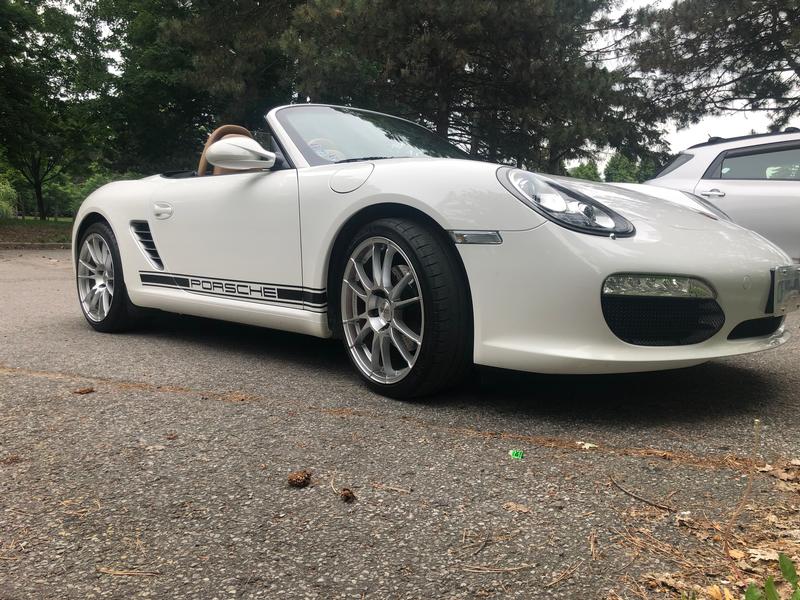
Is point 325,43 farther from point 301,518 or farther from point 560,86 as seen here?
point 301,518

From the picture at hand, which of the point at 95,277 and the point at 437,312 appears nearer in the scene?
the point at 437,312

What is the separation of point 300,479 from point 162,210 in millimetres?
2497

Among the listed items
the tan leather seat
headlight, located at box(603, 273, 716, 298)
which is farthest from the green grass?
headlight, located at box(603, 273, 716, 298)

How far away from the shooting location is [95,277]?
4336mm

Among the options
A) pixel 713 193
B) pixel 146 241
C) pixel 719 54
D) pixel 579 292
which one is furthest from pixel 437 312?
pixel 719 54

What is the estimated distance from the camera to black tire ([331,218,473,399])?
249cm

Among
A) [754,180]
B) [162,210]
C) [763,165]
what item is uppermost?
[763,165]

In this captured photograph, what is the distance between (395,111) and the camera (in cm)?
1623

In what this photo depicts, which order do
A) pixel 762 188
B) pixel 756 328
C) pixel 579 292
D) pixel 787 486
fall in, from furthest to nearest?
pixel 762 188 → pixel 756 328 → pixel 579 292 → pixel 787 486

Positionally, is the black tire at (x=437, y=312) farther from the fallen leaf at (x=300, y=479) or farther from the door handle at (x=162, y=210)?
the door handle at (x=162, y=210)

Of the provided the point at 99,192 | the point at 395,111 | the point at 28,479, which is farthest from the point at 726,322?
the point at 395,111

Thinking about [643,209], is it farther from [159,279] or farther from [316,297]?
[159,279]

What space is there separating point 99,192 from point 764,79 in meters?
16.7

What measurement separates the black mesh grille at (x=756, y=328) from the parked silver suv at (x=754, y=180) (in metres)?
Result: 2.89
